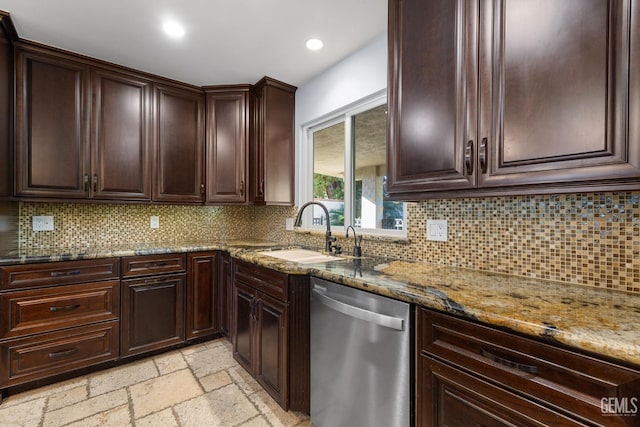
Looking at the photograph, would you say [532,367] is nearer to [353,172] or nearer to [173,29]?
[353,172]

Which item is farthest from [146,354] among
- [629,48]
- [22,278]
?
[629,48]

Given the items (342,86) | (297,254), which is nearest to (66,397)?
(297,254)

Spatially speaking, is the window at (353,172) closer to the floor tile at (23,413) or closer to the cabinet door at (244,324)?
the cabinet door at (244,324)

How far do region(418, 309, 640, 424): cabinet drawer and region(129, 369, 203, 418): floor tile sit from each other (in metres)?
1.66

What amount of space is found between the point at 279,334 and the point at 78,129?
2.20 metres

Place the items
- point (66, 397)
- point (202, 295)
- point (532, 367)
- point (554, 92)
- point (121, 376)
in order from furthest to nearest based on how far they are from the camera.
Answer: point (202, 295)
point (121, 376)
point (66, 397)
point (554, 92)
point (532, 367)

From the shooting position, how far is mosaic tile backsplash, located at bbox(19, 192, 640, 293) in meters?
1.11

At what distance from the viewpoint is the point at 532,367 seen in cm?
79

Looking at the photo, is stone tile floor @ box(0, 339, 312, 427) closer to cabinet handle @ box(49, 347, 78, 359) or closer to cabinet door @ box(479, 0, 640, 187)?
cabinet handle @ box(49, 347, 78, 359)

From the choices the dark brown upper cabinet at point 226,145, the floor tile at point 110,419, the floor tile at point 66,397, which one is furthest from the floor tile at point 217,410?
the dark brown upper cabinet at point 226,145

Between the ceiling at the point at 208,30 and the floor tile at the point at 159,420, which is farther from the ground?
the ceiling at the point at 208,30

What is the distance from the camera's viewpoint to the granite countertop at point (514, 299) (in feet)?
2.33

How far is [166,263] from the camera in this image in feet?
7.83

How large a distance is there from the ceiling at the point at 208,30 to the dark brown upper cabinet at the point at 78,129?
17 centimetres
